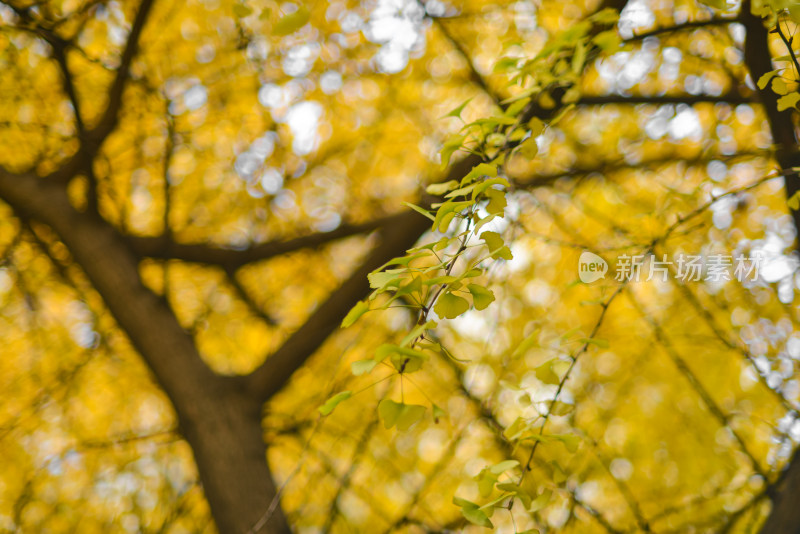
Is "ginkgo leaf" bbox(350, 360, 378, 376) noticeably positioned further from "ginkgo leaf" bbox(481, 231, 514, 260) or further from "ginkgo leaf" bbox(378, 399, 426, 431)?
"ginkgo leaf" bbox(481, 231, 514, 260)

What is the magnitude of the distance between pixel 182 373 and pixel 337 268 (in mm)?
1068

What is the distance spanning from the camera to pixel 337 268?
9.43 feet

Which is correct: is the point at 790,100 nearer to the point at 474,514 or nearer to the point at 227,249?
the point at 474,514

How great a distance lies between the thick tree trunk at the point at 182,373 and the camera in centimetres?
178

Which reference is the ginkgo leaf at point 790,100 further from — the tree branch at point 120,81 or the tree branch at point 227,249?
the tree branch at point 120,81

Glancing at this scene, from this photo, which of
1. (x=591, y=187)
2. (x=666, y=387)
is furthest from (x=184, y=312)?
(x=666, y=387)

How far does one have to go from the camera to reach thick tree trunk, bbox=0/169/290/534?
1.78 metres

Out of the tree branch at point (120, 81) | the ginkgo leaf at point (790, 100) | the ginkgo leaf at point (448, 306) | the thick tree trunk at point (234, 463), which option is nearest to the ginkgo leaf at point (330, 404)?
the ginkgo leaf at point (448, 306)

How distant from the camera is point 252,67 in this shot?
2.57m

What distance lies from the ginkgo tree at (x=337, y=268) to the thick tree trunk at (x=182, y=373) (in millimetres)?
12

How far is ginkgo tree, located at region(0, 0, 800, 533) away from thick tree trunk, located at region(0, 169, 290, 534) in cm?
1

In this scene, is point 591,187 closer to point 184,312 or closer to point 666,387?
point 666,387

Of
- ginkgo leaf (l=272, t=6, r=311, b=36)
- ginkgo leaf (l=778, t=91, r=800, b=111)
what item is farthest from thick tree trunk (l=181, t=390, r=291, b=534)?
ginkgo leaf (l=778, t=91, r=800, b=111)

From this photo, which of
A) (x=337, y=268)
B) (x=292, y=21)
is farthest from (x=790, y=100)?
(x=337, y=268)
